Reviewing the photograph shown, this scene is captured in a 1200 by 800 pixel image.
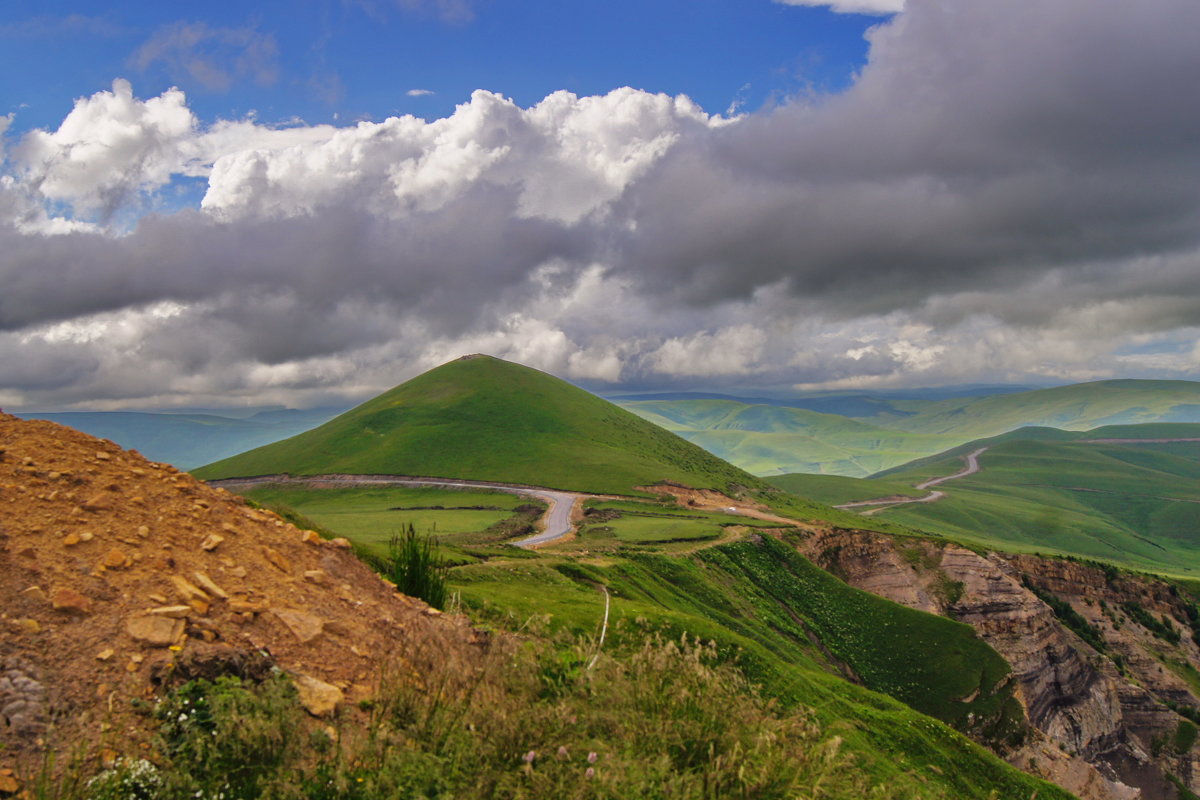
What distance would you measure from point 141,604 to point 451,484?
133684 mm

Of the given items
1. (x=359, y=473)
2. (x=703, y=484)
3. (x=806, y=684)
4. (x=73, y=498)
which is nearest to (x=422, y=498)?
(x=359, y=473)

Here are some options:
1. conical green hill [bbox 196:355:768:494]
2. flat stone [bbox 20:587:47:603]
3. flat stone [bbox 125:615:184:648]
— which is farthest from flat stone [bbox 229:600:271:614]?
conical green hill [bbox 196:355:768:494]

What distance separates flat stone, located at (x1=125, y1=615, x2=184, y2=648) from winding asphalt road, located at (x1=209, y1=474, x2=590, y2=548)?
3168 inches

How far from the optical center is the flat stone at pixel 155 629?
31.1 feet

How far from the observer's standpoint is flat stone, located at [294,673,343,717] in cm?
930

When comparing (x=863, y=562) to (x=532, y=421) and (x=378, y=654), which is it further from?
(x=532, y=421)

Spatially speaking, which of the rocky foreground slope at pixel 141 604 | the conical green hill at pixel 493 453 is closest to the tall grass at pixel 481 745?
the rocky foreground slope at pixel 141 604

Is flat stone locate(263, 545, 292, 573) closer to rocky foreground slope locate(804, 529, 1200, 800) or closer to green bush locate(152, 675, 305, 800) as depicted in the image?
green bush locate(152, 675, 305, 800)

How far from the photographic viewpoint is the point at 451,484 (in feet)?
461

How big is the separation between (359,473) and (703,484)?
81339 mm

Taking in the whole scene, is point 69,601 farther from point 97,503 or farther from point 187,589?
point 97,503

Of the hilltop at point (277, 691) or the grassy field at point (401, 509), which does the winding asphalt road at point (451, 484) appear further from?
the hilltop at point (277, 691)

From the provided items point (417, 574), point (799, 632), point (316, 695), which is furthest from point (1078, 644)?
point (316, 695)

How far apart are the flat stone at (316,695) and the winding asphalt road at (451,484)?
80260mm
